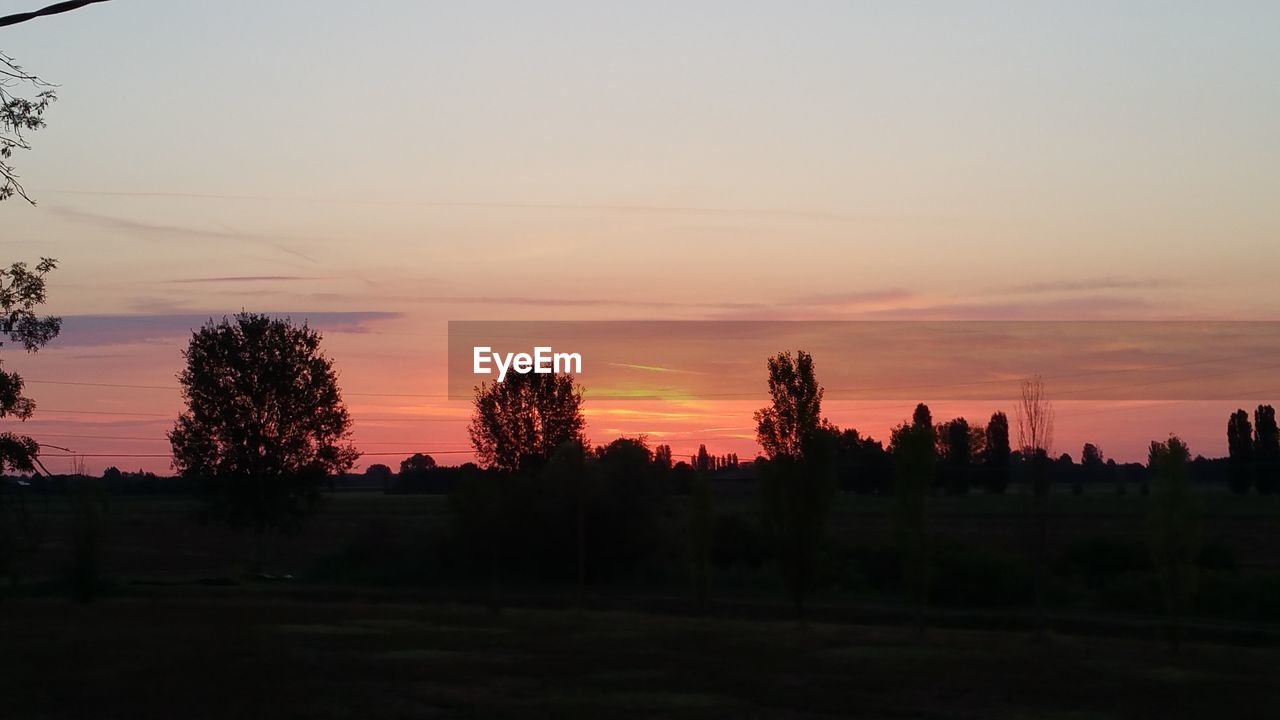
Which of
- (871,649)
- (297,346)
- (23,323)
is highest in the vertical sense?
(297,346)

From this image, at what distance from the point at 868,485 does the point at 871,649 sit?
3681 centimetres

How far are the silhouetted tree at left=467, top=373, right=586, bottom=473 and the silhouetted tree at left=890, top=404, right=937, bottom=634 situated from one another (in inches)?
1389

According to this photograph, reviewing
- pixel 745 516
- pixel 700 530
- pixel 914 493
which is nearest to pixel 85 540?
pixel 700 530

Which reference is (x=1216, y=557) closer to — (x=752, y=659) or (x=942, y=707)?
(x=752, y=659)

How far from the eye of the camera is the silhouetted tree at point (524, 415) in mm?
55000

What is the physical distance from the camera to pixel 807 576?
73.6 feet

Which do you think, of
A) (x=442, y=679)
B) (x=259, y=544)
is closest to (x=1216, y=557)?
(x=442, y=679)

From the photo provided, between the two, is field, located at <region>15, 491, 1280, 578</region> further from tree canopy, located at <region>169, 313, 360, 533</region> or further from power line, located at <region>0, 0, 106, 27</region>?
power line, located at <region>0, 0, 106, 27</region>

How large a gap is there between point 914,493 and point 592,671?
718cm

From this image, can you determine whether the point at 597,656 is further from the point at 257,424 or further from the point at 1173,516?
the point at 257,424

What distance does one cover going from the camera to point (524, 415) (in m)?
55.2

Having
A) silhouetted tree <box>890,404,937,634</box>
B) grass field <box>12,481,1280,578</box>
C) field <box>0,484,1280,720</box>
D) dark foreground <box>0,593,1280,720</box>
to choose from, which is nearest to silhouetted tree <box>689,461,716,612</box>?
field <box>0,484,1280,720</box>

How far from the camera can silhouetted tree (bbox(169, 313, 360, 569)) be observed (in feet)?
138

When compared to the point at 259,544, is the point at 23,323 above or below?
above
